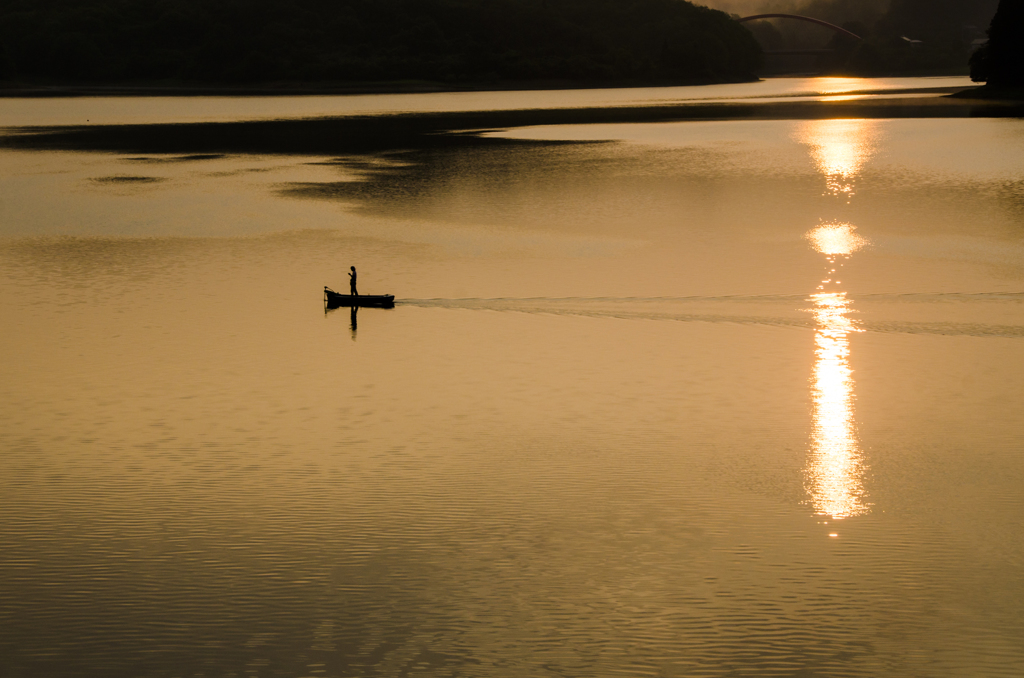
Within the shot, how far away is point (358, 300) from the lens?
103 feet

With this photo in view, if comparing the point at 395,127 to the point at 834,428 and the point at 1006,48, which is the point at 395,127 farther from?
the point at 834,428

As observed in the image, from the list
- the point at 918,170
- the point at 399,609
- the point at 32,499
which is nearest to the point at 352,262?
the point at 32,499

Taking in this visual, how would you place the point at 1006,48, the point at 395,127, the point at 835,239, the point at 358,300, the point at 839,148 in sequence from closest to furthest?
the point at 358,300 < the point at 835,239 < the point at 839,148 < the point at 395,127 < the point at 1006,48

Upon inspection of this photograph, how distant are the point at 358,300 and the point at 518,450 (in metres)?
12.9

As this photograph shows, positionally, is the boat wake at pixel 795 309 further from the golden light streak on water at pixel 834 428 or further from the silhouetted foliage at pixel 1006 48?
the silhouetted foliage at pixel 1006 48

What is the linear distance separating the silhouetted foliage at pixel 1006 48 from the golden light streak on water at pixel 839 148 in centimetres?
2282

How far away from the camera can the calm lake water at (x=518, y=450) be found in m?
13.5

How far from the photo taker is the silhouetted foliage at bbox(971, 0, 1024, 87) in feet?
365

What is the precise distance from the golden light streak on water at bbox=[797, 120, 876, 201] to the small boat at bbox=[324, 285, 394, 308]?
2866cm

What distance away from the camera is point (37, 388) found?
79.3ft

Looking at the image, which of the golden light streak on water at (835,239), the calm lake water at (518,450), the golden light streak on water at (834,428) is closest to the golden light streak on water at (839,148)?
the golden light streak on water at (835,239)

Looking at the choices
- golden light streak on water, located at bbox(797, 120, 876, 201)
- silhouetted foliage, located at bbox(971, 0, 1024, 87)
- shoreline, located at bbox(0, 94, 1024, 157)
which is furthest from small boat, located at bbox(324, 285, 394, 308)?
silhouetted foliage, located at bbox(971, 0, 1024, 87)

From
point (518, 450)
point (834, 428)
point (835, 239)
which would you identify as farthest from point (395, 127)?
point (518, 450)

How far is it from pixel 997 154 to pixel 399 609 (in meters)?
63.3
